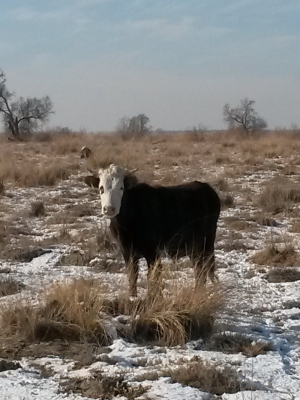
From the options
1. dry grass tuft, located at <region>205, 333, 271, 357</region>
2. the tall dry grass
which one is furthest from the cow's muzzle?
the tall dry grass

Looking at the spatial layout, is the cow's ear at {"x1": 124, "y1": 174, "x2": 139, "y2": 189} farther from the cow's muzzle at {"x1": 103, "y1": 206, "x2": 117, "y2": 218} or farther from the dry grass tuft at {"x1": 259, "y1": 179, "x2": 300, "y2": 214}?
the dry grass tuft at {"x1": 259, "y1": 179, "x2": 300, "y2": 214}

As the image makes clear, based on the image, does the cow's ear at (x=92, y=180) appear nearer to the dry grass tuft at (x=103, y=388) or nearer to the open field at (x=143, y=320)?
the open field at (x=143, y=320)

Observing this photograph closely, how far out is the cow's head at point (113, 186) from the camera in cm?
589

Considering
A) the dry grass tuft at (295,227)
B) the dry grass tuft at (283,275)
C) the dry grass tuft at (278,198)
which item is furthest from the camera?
the dry grass tuft at (278,198)

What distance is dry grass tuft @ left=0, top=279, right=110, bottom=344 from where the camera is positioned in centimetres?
512

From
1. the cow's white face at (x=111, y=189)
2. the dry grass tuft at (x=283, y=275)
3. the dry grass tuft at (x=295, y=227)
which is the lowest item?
the dry grass tuft at (x=283, y=275)

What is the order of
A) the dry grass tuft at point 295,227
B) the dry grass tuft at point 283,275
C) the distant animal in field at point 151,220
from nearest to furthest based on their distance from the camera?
the distant animal in field at point 151,220, the dry grass tuft at point 283,275, the dry grass tuft at point 295,227

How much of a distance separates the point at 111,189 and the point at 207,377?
2.30 m

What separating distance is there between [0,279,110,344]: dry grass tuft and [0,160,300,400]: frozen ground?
272mm

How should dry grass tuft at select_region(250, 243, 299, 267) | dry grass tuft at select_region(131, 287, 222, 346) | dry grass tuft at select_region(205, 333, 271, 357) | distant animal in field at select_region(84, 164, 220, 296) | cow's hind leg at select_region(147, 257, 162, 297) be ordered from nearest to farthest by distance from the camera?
1. dry grass tuft at select_region(205, 333, 271, 357)
2. dry grass tuft at select_region(131, 287, 222, 346)
3. cow's hind leg at select_region(147, 257, 162, 297)
4. distant animal in field at select_region(84, 164, 220, 296)
5. dry grass tuft at select_region(250, 243, 299, 267)

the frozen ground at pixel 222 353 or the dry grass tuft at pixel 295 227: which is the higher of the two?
the dry grass tuft at pixel 295 227

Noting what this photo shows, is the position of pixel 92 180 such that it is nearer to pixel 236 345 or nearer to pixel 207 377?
pixel 236 345

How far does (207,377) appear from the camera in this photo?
425 centimetres

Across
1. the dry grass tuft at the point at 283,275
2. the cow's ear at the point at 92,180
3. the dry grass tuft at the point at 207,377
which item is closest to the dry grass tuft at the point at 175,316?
the dry grass tuft at the point at 207,377
